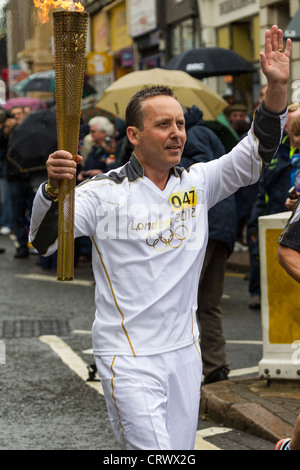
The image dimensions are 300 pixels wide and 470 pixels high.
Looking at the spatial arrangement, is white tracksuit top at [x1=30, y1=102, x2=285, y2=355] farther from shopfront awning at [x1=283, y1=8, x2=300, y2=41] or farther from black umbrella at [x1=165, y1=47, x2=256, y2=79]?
black umbrella at [x1=165, y1=47, x2=256, y2=79]

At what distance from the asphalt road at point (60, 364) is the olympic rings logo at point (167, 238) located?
216 cm

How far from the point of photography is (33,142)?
13.4 meters

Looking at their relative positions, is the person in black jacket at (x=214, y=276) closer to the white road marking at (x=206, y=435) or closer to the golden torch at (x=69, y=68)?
the white road marking at (x=206, y=435)

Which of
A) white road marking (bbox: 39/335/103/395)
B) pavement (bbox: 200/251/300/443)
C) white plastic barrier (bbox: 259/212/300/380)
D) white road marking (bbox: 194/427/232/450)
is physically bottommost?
white road marking (bbox: 39/335/103/395)

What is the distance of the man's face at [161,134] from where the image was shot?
3.88 m

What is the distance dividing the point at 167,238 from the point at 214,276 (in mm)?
3370

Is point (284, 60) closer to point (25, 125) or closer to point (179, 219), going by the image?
point (179, 219)

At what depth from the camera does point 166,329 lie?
148 inches

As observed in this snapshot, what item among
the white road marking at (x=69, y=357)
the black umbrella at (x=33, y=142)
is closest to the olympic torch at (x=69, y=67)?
the white road marking at (x=69, y=357)

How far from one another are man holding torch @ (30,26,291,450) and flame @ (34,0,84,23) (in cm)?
52

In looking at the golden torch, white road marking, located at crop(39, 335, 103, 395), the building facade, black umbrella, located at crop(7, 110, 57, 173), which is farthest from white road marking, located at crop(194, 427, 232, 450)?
the building facade

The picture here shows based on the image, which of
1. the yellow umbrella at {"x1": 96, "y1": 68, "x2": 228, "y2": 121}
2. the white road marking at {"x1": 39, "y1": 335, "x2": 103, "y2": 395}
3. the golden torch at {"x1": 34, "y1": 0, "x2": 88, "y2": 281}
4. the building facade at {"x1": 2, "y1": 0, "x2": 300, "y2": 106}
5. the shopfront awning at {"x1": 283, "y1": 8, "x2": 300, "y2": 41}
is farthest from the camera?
the building facade at {"x1": 2, "y1": 0, "x2": 300, "y2": 106}

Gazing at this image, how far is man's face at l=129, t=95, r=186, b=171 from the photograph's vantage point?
3.88 metres

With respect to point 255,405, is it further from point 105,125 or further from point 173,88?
point 105,125
